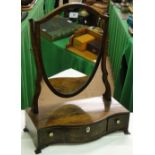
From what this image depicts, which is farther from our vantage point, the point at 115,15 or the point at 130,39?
the point at 115,15

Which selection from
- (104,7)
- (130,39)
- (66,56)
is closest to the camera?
(66,56)

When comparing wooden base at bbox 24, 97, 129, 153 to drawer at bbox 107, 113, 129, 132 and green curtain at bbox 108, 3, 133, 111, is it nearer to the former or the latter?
drawer at bbox 107, 113, 129, 132

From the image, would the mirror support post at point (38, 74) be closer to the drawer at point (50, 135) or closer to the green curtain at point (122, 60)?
the drawer at point (50, 135)

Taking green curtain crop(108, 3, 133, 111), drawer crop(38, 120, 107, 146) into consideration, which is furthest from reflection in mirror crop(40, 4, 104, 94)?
green curtain crop(108, 3, 133, 111)

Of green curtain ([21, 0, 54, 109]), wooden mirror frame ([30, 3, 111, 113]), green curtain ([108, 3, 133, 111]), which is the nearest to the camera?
wooden mirror frame ([30, 3, 111, 113])

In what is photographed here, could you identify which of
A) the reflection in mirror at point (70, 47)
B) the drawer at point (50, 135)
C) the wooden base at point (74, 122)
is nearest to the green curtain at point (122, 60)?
the reflection in mirror at point (70, 47)

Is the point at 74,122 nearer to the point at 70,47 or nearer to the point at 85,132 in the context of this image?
the point at 85,132

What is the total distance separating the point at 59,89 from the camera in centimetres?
88

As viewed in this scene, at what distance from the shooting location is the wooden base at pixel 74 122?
0.81m

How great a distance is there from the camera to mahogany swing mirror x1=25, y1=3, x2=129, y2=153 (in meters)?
0.81
